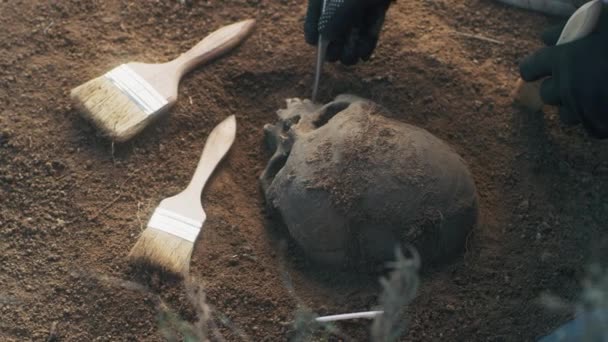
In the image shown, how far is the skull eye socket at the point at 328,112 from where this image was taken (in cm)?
181

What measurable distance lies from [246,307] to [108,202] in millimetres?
423

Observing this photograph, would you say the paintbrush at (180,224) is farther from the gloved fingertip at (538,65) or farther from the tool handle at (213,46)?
the gloved fingertip at (538,65)

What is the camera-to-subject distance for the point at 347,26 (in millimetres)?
1809

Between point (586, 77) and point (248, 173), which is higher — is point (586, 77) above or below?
above

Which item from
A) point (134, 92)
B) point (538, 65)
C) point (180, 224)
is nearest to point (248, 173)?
point (180, 224)

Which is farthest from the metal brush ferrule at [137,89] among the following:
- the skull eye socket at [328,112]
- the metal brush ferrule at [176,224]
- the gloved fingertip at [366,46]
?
the gloved fingertip at [366,46]

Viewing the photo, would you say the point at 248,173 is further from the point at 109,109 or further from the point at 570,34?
the point at 570,34

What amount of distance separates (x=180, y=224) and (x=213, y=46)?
0.53 meters

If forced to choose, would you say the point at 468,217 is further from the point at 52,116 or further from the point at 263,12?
the point at 52,116

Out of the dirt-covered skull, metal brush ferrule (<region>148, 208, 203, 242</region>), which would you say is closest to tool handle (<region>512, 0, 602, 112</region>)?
the dirt-covered skull

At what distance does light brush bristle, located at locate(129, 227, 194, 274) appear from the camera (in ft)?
5.49

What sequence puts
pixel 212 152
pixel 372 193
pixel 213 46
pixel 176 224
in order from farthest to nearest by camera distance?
pixel 213 46
pixel 212 152
pixel 176 224
pixel 372 193

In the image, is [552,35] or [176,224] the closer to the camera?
[176,224]

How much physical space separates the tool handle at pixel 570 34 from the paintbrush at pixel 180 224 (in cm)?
74
